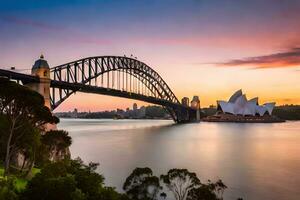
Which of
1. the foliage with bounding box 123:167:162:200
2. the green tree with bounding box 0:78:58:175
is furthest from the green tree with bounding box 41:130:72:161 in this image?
the foliage with bounding box 123:167:162:200

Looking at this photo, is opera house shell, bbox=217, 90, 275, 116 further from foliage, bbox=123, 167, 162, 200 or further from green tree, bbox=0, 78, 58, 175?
foliage, bbox=123, 167, 162, 200

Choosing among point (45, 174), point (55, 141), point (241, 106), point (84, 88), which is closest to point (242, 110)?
point (241, 106)

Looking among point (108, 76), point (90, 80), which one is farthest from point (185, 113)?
point (90, 80)

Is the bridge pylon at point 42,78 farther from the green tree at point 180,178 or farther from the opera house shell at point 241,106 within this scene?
the opera house shell at point 241,106

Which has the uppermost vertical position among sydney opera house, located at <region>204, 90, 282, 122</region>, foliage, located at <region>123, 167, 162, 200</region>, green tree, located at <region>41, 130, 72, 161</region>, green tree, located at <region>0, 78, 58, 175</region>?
sydney opera house, located at <region>204, 90, 282, 122</region>

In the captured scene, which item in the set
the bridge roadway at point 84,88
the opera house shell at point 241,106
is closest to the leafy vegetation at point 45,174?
the bridge roadway at point 84,88
